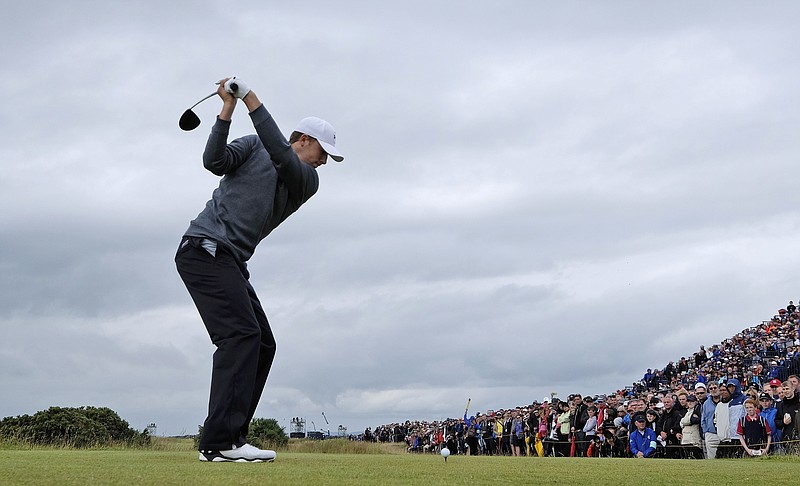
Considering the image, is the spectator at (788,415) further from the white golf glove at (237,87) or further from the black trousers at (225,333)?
the white golf glove at (237,87)

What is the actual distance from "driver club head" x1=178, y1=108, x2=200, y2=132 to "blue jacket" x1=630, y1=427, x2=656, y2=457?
14693mm

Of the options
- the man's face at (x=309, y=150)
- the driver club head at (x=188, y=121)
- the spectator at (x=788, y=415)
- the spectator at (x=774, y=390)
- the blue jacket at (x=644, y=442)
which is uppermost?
the driver club head at (x=188, y=121)

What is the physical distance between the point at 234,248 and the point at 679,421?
49.0ft

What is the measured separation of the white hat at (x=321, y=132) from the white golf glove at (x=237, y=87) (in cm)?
63

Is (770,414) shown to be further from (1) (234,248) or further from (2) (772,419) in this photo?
(1) (234,248)

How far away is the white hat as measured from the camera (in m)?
5.97

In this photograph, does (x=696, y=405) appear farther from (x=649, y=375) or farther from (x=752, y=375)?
(x=649, y=375)

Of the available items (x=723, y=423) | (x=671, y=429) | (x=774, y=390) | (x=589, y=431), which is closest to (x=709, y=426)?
(x=723, y=423)

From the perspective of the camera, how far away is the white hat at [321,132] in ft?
19.6

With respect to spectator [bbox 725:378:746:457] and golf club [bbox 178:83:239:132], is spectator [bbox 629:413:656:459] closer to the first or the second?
spectator [bbox 725:378:746:457]

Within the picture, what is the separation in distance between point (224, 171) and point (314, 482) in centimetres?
245

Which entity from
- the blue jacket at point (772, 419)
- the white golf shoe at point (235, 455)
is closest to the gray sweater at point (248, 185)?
the white golf shoe at point (235, 455)

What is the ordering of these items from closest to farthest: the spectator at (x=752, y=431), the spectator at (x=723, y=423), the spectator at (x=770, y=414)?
the spectator at (x=770, y=414) → the spectator at (x=752, y=431) → the spectator at (x=723, y=423)

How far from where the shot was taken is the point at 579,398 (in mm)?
22609
